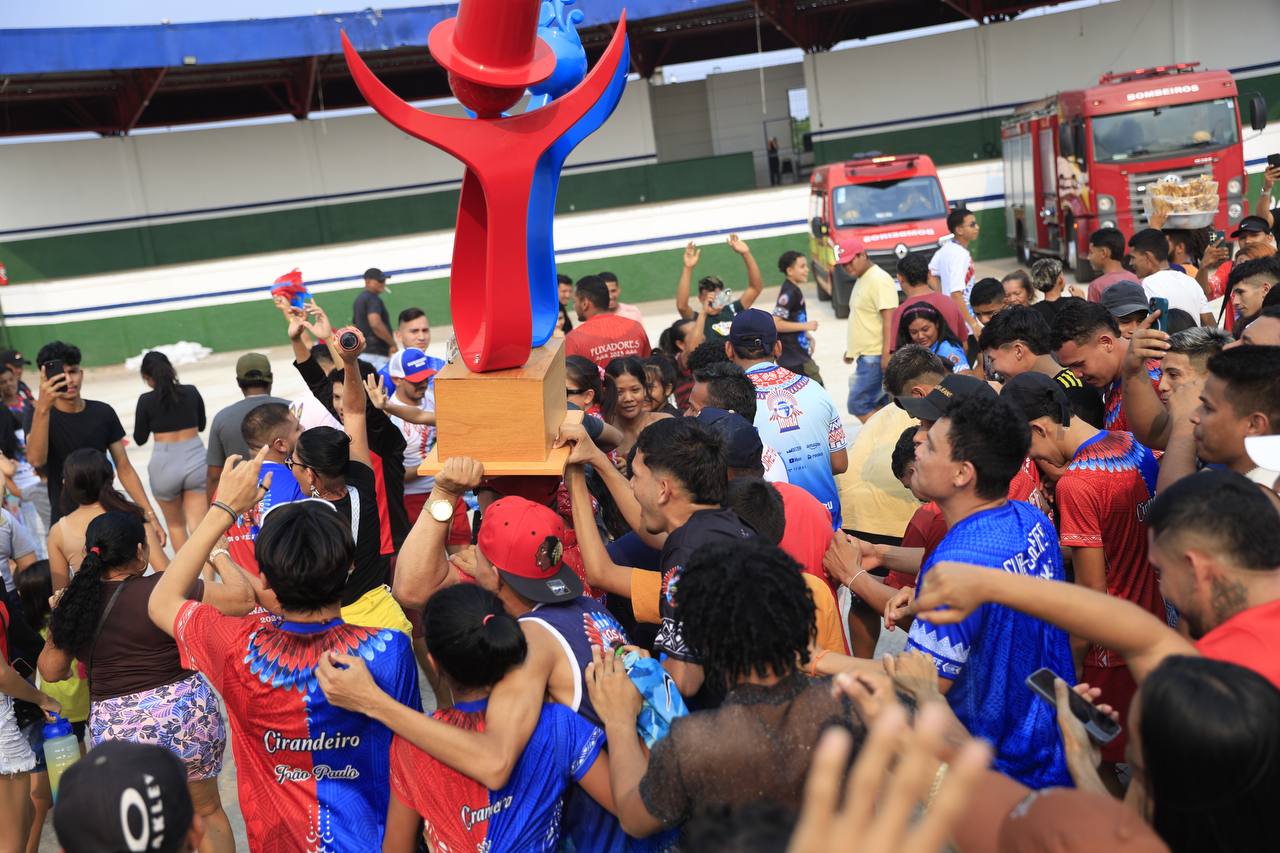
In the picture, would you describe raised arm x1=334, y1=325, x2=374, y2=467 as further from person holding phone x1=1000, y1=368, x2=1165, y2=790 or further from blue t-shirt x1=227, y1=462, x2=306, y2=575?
person holding phone x1=1000, y1=368, x2=1165, y2=790

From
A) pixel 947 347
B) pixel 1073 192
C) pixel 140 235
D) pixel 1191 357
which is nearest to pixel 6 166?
pixel 140 235

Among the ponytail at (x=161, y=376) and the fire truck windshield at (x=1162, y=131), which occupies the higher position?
the fire truck windshield at (x=1162, y=131)

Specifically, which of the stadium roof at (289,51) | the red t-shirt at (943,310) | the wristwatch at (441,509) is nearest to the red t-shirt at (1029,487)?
the wristwatch at (441,509)

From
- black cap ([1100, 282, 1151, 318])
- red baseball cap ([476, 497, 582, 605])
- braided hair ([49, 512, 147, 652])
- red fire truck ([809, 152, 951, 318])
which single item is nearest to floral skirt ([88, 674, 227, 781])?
braided hair ([49, 512, 147, 652])

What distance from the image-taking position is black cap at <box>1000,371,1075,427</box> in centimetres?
377

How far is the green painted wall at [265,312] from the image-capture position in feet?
71.6

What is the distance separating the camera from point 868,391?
25.0 ft

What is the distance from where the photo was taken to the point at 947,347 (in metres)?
6.30

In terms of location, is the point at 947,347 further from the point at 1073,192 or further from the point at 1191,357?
the point at 1073,192

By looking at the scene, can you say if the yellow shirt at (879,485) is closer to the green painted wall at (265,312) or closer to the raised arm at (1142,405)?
the raised arm at (1142,405)

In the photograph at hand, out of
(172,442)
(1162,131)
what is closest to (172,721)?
(172,442)

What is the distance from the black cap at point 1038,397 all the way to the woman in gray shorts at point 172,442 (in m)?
5.46

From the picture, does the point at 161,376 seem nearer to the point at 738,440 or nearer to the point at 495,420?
the point at 495,420

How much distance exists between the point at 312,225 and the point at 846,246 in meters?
14.6
